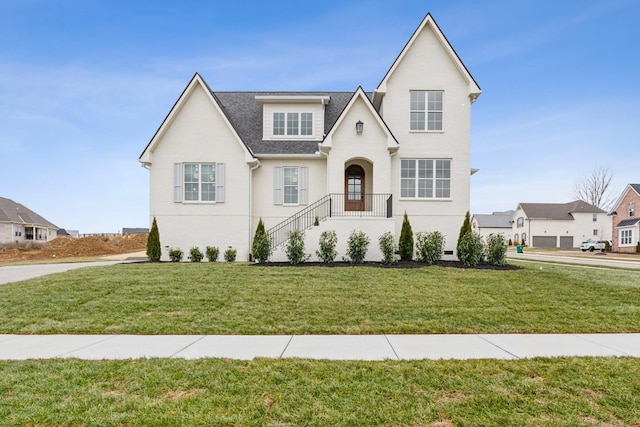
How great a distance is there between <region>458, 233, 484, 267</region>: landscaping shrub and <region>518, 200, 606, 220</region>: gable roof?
52.1 metres

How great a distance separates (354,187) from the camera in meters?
18.3

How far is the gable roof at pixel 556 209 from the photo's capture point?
57312 millimetres

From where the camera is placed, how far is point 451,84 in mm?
17234

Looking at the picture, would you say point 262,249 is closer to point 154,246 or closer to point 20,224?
point 154,246

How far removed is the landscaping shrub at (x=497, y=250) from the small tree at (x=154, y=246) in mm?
14879

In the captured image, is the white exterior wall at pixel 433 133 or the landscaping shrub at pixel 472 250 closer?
the landscaping shrub at pixel 472 250

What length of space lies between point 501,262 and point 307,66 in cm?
1453

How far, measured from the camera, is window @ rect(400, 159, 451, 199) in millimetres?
17219

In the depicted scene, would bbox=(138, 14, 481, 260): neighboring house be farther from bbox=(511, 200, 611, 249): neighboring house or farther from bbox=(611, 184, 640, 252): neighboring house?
bbox=(511, 200, 611, 249): neighboring house

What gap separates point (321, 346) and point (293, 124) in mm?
14608

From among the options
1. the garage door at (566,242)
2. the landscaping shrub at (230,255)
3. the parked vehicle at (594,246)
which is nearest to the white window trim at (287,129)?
the landscaping shrub at (230,255)

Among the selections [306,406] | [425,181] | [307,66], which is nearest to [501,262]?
[425,181]

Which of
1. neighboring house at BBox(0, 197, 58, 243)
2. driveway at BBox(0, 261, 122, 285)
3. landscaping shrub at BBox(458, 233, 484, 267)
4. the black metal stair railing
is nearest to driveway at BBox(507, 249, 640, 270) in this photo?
landscaping shrub at BBox(458, 233, 484, 267)

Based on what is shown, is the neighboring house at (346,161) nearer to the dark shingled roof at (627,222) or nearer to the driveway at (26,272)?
the driveway at (26,272)
